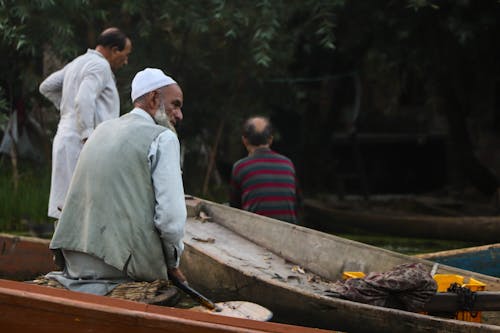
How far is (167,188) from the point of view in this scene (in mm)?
3988

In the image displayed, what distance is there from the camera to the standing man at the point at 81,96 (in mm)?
6539

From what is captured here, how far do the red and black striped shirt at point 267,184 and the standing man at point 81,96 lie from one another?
102 cm

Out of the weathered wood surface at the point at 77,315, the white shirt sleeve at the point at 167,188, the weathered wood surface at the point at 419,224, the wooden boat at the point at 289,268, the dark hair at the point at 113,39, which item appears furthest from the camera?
the weathered wood surface at the point at 419,224

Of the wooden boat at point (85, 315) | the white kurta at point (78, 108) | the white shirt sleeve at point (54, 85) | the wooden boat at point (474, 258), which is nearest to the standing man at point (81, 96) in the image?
the white kurta at point (78, 108)

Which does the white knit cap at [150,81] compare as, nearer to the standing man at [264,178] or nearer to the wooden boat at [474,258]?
the standing man at [264,178]

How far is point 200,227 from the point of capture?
6707 mm

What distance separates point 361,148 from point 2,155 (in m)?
7.57

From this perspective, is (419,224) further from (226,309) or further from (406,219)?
(226,309)

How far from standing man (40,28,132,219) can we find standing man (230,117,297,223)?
101 cm

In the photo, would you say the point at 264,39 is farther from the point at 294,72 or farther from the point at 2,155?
the point at 294,72

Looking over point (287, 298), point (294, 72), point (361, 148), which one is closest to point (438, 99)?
point (294, 72)

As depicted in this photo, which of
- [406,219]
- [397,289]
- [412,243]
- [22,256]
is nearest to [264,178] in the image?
[22,256]

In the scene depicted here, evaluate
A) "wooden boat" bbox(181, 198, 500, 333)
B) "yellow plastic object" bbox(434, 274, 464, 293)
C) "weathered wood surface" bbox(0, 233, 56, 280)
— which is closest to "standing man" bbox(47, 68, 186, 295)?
"wooden boat" bbox(181, 198, 500, 333)

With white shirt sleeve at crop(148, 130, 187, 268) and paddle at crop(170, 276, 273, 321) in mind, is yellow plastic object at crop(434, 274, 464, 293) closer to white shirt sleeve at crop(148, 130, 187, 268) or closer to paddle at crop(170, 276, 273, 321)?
paddle at crop(170, 276, 273, 321)
